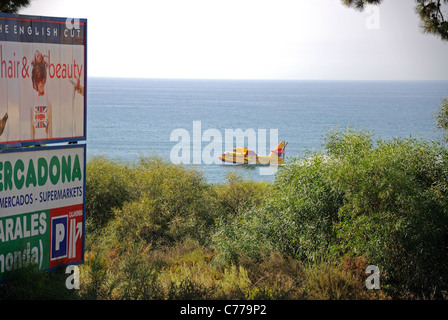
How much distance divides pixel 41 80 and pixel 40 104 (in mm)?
365

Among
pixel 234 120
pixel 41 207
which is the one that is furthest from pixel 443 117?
pixel 234 120

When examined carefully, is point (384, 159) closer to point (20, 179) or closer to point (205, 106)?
point (20, 179)

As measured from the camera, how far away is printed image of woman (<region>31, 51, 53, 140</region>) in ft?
26.4

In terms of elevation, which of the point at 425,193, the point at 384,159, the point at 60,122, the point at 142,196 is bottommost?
the point at 142,196

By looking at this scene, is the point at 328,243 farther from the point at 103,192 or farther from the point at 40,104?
the point at 103,192

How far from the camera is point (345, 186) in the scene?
10.7 metres

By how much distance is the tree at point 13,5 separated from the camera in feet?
41.1

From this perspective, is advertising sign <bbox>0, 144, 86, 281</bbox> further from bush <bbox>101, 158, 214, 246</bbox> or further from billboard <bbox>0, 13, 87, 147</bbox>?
bush <bbox>101, 158, 214, 246</bbox>

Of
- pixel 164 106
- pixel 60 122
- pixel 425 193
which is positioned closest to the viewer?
pixel 60 122

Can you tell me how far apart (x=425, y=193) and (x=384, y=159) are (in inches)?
41.0

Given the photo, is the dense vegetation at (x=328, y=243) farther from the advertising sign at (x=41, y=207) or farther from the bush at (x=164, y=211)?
the bush at (x=164, y=211)

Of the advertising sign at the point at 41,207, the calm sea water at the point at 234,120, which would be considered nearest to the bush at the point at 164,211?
the advertising sign at the point at 41,207

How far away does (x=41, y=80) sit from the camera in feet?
26.8
